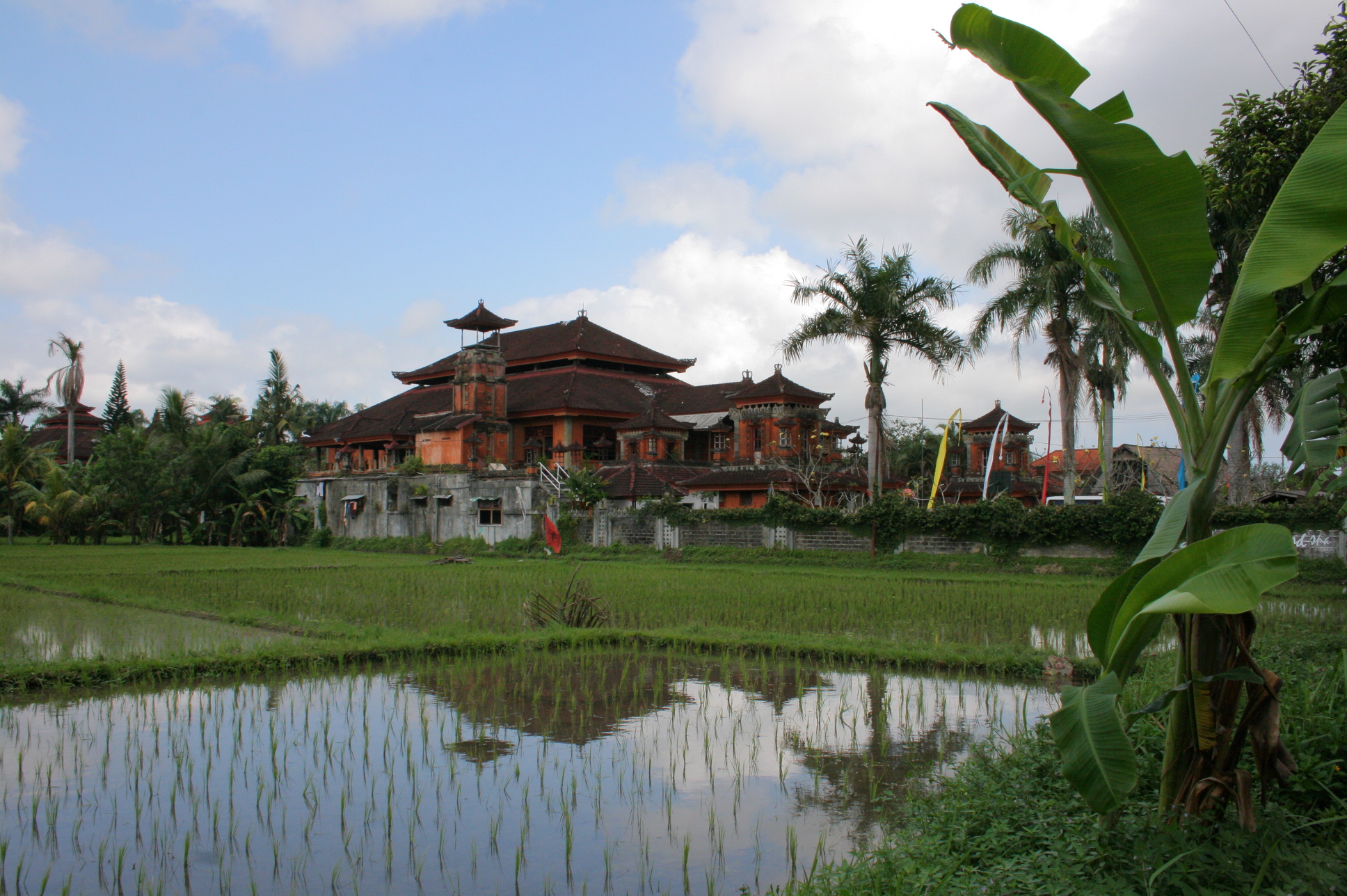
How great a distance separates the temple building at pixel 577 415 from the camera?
30.9 meters

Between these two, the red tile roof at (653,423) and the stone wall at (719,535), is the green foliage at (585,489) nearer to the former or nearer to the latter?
the stone wall at (719,535)

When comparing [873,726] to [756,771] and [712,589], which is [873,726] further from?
[712,589]

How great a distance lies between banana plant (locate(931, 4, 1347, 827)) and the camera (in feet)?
11.4

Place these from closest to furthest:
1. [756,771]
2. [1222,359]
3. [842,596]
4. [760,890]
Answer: [1222,359], [760,890], [756,771], [842,596]

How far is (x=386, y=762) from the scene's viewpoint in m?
6.04

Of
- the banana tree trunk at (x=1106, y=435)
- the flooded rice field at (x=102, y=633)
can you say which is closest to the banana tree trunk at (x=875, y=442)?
the banana tree trunk at (x=1106, y=435)

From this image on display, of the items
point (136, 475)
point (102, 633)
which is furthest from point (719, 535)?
point (136, 475)

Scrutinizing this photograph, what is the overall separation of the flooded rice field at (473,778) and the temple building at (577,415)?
69.4ft

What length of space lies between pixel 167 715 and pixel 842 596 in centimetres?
1008

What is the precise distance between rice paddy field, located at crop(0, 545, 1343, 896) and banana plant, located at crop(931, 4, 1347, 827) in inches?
58.8

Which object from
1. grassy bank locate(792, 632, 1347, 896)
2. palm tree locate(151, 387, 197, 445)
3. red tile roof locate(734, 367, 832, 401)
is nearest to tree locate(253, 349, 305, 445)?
palm tree locate(151, 387, 197, 445)

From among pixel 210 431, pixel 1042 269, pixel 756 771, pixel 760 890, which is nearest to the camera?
pixel 760 890

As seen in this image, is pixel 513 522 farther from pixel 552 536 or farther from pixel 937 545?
pixel 937 545

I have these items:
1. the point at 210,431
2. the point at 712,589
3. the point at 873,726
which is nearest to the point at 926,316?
the point at 712,589
